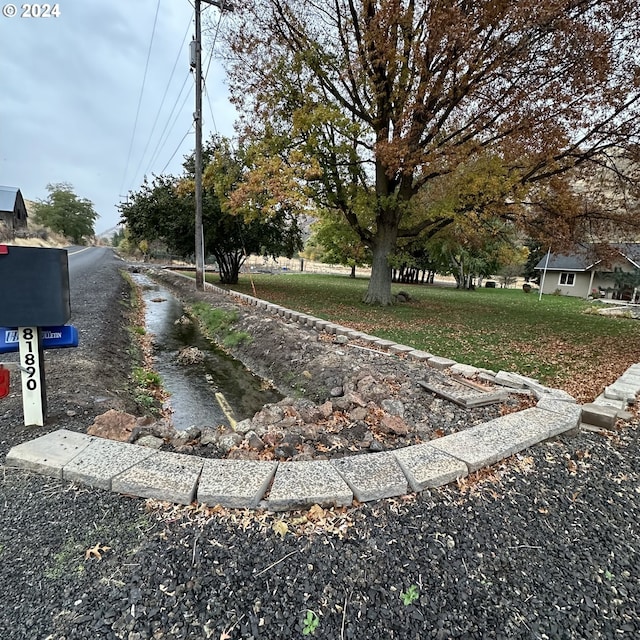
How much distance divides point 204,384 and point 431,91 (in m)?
7.68

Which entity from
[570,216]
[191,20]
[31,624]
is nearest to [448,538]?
[31,624]

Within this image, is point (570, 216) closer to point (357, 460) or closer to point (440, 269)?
point (357, 460)

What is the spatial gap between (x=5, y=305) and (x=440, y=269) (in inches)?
1076

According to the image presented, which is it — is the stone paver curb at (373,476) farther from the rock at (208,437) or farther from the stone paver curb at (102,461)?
the stone paver curb at (102,461)

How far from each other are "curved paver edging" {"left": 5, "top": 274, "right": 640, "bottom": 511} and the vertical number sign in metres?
0.29

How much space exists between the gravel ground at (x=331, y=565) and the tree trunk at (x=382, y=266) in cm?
867

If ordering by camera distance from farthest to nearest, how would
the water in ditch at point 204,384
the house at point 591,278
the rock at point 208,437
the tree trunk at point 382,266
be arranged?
the house at point 591,278 < the tree trunk at point 382,266 < the water in ditch at point 204,384 < the rock at point 208,437

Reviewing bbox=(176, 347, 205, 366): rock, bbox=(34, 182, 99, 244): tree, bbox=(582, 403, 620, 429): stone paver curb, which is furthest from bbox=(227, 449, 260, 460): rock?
bbox=(34, 182, 99, 244): tree

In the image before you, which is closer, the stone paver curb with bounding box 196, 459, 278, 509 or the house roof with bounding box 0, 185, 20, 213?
the stone paver curb with bounding box 196, 459, 278, 509

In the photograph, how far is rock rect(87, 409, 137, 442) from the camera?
2.28 meters

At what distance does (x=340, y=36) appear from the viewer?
8.72 meters

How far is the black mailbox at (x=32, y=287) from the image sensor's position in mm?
1967

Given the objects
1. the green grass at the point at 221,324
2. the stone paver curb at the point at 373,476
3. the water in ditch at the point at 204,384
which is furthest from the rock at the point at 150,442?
the green grass at the point at 221,324

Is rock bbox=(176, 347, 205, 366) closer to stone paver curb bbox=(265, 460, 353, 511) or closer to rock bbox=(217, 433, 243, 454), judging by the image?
rock bbox=(217, 433, 243, 454)
